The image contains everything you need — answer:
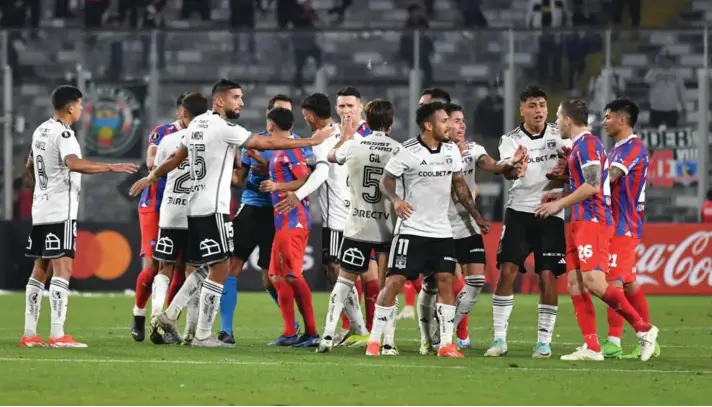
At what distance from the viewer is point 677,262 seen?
73.3 ft

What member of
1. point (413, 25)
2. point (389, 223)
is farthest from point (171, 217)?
point (413, 25)

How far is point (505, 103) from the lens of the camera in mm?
22688

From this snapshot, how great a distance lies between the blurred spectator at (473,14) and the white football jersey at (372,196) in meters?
16.0

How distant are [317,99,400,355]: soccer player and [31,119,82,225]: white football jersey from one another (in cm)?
236

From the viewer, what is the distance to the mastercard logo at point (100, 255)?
22.6m

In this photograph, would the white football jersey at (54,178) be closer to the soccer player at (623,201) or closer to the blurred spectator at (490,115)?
→ the soccer player at (623,201)

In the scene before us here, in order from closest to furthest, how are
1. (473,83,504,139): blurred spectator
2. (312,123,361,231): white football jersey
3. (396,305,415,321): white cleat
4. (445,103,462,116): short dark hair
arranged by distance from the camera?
(445,103,462,116): short dark hair < (312,123,361,231): white football jersey < (396,305,415,321): white cleat < (473,83,504,139): blurred spectator

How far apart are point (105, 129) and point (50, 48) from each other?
6.25 ft

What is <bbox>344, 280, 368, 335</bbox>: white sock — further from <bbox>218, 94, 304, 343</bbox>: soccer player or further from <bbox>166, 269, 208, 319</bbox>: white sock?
<bbox>166, 269, 208, 319</bbox>: white sock

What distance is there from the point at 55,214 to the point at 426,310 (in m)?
3.25

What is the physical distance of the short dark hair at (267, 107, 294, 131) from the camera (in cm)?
1255

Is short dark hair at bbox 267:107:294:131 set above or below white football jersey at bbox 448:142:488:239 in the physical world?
above

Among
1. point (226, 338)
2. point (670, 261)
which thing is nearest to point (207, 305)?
point (226, 338)

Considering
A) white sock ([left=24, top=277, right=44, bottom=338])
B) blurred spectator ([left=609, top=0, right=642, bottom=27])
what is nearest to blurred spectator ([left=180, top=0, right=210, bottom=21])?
blurred spectator ([left=609, top=0, right=642, bottom=27])
